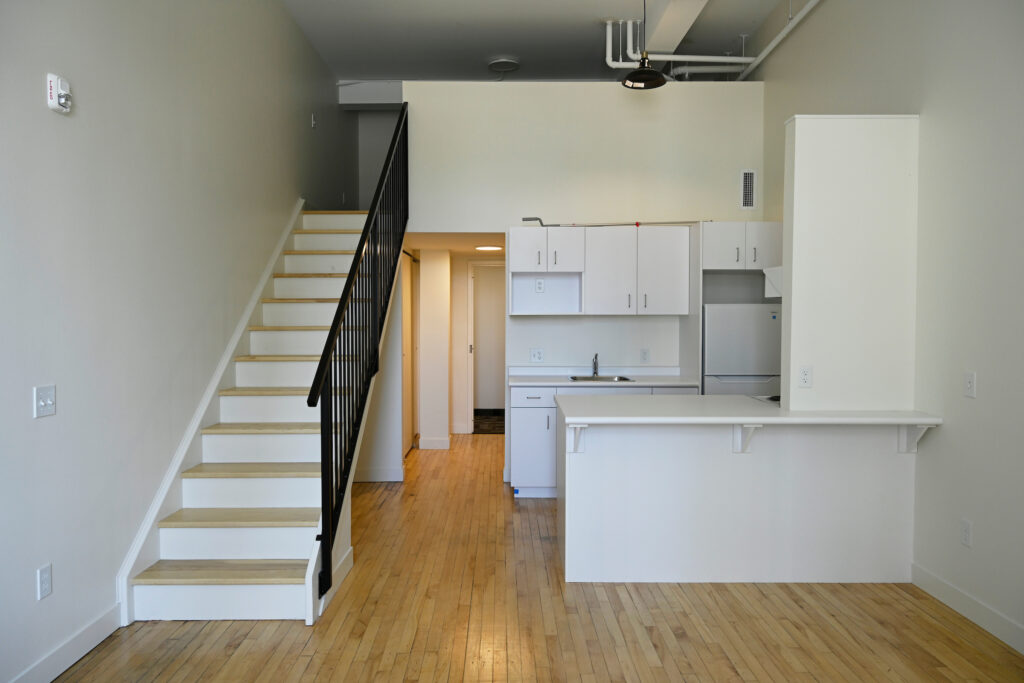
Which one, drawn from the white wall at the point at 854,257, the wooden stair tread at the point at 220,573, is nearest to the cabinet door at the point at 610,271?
the white wall at the point at 854,257

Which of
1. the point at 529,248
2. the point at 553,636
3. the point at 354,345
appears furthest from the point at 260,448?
the point at 529,248

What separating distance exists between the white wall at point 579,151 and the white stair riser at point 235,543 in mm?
3127

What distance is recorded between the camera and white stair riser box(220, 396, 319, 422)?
13.6ft

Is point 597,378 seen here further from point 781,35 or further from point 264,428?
point 781,35

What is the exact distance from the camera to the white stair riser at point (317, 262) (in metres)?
5.32

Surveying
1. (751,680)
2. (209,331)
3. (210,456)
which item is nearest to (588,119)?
(209,331)

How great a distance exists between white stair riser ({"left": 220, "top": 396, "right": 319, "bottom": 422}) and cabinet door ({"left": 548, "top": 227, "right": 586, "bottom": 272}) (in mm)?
2419

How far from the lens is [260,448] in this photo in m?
3.87

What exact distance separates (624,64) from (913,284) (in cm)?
318

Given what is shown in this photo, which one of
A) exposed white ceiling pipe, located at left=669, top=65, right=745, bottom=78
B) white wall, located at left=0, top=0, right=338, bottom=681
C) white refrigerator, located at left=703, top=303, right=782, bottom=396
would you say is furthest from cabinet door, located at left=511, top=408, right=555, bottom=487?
exposed white ceiling pipe, located at left=669, top=65, right=745, bottom=78

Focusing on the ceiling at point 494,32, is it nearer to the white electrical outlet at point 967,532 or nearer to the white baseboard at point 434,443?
the white electrical outlet at point 967,532

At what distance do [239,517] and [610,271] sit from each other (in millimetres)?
3442

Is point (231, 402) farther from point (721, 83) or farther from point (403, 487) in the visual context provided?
point (721, 83)

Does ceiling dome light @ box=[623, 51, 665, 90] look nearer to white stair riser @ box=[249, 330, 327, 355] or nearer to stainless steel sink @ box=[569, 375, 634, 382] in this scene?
stainless steel sink @ box=[569, 375, 634, 382]
